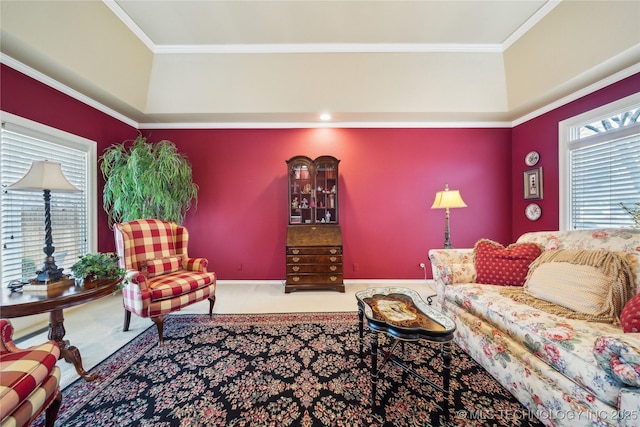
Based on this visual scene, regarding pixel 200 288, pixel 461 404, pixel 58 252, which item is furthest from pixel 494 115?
pixel 58 252

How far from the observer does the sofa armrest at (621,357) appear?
899mm

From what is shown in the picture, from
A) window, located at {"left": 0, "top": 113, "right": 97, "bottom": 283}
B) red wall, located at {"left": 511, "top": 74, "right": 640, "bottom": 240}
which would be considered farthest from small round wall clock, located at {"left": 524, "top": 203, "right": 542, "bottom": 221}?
window, located at {"left": 0, "top": 113, "right": 97, "bottom": 283}

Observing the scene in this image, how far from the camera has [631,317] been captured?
1194 millimetres

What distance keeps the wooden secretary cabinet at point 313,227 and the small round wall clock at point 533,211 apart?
2.82m

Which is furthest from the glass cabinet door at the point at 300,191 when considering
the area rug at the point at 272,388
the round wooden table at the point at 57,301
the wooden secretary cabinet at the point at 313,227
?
the round wooden table at the point at 57,301

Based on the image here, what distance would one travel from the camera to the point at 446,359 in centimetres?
123

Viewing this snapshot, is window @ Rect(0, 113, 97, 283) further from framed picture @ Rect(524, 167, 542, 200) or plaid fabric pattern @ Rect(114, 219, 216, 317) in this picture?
framed picture @ Rect(524, 167, 542, 200)

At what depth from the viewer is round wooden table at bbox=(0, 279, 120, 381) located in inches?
50.7

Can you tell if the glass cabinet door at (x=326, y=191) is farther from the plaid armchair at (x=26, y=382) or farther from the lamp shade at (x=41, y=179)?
the plaid armchair at (x=26, y=382)

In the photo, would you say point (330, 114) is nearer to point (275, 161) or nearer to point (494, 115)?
point (275, 161)

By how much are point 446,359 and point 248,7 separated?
3.61m

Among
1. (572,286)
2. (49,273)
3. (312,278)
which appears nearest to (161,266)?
(49,273)

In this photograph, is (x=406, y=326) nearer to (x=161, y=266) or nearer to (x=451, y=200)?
(x=451, y=200)

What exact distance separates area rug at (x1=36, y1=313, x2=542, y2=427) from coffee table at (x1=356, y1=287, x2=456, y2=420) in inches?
4.8
